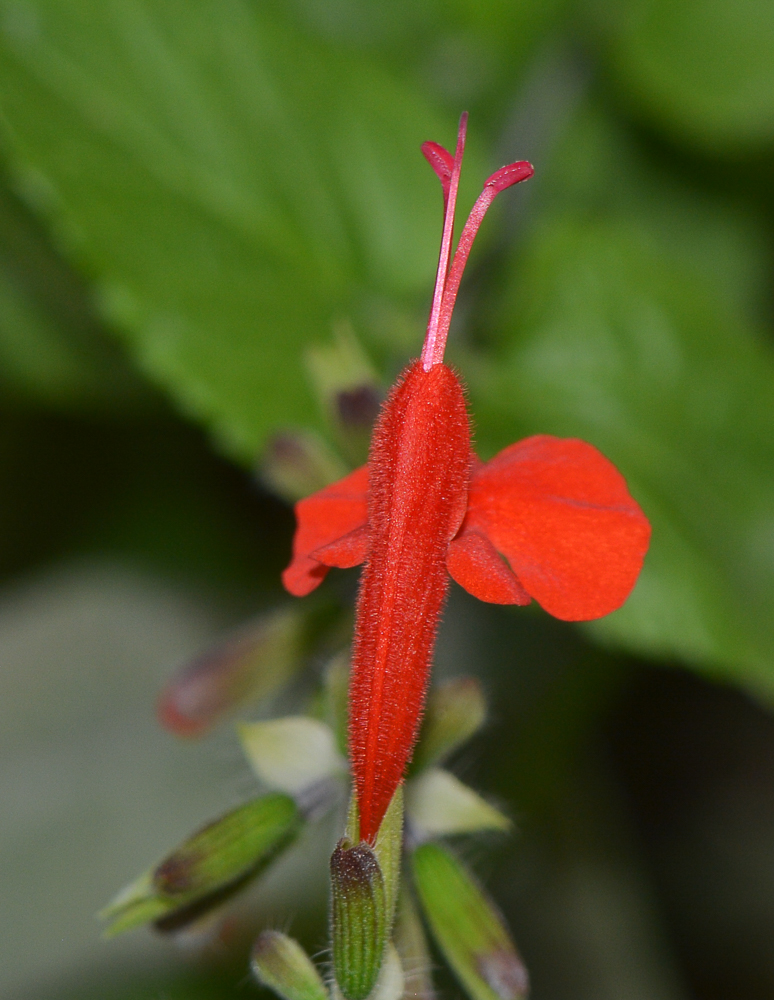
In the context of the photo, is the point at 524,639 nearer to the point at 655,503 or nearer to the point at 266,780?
the point at 655,503

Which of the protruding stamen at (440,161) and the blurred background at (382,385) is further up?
the blurred background at (382,385)

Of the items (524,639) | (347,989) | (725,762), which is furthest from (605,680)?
(347,989)

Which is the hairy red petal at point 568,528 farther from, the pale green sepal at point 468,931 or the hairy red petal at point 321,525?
the pale green sepal at point 468,931

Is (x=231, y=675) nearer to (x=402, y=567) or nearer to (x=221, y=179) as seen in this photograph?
(x=402, y=567)

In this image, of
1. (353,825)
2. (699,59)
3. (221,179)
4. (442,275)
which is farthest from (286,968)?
(699,59)

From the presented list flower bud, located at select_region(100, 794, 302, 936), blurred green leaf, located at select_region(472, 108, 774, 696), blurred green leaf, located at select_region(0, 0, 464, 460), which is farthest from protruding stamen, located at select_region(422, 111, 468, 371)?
blurred green leaf, located at select_region(472, 108, 774, 696)

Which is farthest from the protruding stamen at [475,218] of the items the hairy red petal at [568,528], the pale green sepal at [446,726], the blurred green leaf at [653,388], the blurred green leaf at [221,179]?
the blurred green leaf at [653,388]
